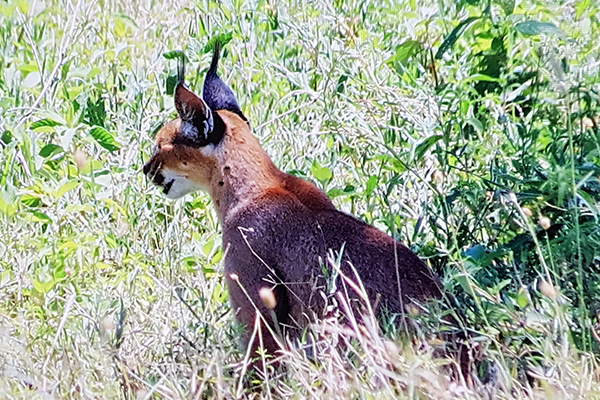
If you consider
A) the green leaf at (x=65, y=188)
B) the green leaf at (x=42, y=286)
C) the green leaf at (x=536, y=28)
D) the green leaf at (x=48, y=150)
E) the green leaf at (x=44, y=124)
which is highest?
the green leaf at (x=536, y=28)

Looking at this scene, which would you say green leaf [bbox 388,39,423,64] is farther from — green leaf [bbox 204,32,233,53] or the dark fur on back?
green leaf [bbox 204,32,233,53]

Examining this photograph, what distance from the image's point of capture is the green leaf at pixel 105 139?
5918 mm

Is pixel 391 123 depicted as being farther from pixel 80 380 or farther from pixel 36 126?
pixel 80 380

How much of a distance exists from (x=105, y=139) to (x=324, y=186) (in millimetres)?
Result: 1326

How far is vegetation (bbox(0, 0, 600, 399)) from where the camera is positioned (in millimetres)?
3666

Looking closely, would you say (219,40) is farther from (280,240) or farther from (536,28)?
(536,28)

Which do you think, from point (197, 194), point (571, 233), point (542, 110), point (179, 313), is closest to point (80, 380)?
point (179, 313)

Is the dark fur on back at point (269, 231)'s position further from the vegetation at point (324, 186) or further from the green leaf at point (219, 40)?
the green leaf at point (219, 40)

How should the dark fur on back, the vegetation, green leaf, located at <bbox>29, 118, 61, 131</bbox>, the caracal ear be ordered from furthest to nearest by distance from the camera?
1. green leaf, located at <bbox>29, 118, 61, 131</bbox>
2. the caracal ear
3. the dark fur on back
4. the vegetation

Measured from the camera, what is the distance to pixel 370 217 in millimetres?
5398

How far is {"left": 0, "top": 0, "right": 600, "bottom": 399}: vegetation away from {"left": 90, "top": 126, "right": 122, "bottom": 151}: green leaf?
0.01 m

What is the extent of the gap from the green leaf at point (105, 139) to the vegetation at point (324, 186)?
11 mm

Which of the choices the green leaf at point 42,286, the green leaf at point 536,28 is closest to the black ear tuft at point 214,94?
the green leaf at point 42,286

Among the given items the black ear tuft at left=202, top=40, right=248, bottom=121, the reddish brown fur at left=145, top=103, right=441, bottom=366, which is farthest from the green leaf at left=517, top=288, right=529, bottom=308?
the black ear tuft at left=202, top=40, right=248, bottom=121
